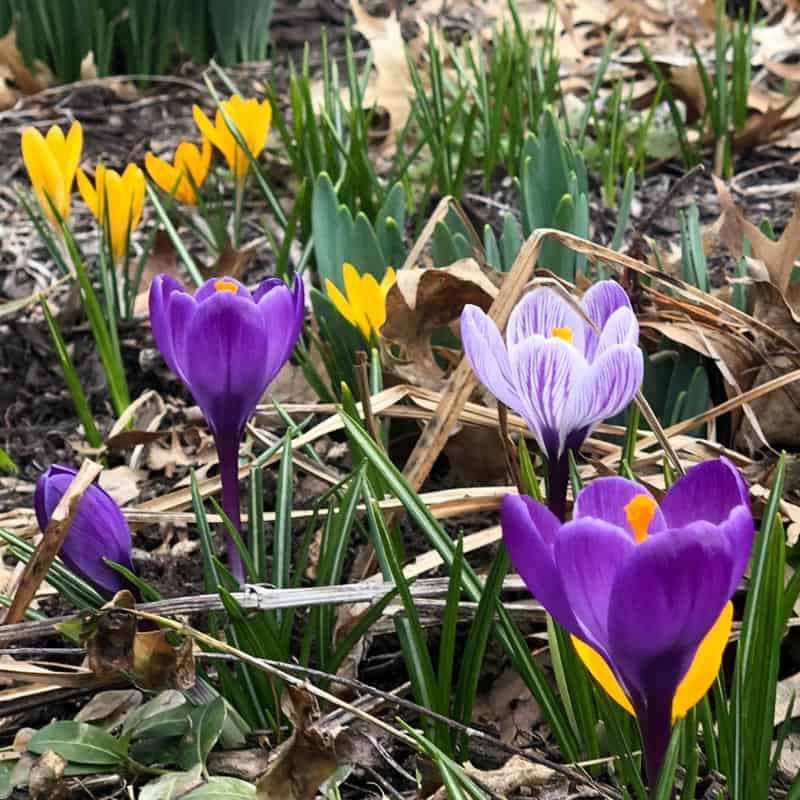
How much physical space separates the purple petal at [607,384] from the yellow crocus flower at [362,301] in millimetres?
→ 527

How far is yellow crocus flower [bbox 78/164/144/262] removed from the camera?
2000mm

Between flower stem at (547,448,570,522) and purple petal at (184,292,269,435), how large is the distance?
0.30m

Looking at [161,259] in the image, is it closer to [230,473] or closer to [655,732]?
[230,473]

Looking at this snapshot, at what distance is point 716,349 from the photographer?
166cm

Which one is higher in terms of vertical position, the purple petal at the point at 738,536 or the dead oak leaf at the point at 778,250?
the purple petal at the point at 738,536

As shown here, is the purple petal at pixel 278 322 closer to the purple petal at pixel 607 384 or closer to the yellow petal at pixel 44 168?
the purple petal at pixel 607 384

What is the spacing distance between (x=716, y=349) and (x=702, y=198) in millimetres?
1277

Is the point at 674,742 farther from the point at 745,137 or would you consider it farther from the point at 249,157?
the point at 745,137

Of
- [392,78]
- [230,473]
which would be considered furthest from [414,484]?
[392,78]

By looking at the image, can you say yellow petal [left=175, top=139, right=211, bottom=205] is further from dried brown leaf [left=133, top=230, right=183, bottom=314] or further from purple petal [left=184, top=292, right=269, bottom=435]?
purple petal [left=184, top=292, right=269, bottom=435]

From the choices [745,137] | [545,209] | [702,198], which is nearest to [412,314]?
[545,209]

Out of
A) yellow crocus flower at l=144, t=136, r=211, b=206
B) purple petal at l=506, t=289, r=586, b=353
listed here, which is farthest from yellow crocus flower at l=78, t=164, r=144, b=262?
purple petal at l=506, t=289, r=586, b=353

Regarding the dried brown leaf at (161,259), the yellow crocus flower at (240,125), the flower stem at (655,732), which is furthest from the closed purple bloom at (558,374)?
the dried brown leaf at (161,259)

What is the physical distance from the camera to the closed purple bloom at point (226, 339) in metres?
1.13
